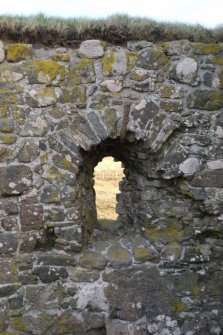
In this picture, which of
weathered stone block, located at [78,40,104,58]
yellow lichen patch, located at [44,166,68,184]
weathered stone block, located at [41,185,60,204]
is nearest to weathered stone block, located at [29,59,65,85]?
weathered stone block, located at [78,40,104,58]

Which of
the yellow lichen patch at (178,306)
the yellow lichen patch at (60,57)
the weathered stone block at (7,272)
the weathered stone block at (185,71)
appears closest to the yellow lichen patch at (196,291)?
the yellow lichen patch at (178,306)

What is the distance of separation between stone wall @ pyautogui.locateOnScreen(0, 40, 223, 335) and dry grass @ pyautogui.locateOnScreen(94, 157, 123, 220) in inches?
114

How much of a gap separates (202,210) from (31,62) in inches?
87.6

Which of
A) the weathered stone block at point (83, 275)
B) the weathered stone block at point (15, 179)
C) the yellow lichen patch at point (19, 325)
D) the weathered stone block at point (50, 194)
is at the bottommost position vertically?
the yellow lichen patch at point (19, 325)

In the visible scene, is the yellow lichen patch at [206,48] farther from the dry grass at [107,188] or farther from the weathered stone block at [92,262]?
the dry grass at [107,188]

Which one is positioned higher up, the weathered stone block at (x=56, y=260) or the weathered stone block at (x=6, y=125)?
the weathered stone block at (x=6, y=125)

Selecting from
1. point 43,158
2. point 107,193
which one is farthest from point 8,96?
point 107,193

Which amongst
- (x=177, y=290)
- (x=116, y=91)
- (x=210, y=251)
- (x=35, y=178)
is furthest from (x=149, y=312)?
(x=116, y=91)

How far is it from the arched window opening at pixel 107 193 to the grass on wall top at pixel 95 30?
1.62m

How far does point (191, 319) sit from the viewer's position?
164 inches

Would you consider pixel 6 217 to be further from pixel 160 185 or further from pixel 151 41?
pixel 151 41

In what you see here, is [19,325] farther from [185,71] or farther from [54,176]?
[185,71]

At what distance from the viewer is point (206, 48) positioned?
4.12 metres

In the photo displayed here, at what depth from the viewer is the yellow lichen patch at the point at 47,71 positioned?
3932 mm
